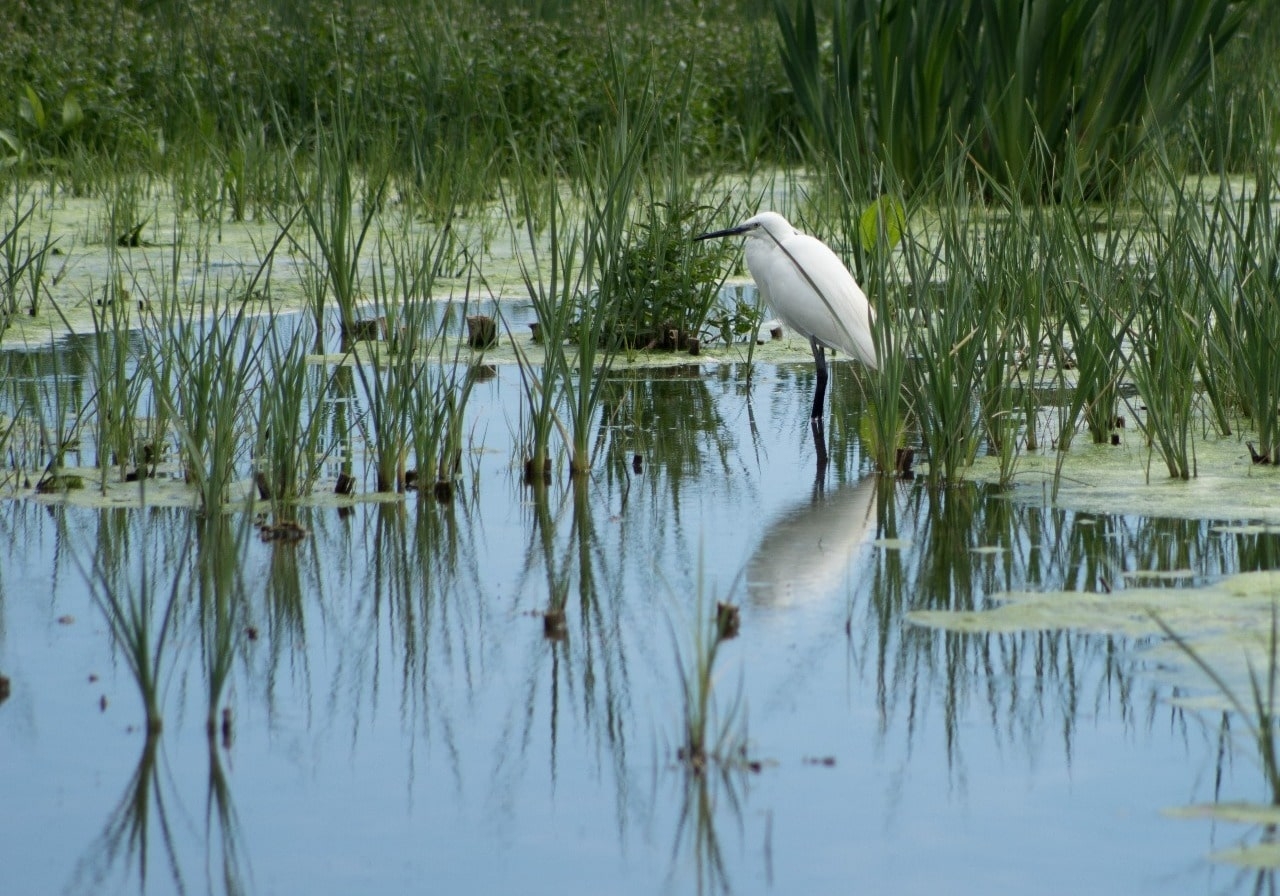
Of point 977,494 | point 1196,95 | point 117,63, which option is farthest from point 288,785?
point 117,63

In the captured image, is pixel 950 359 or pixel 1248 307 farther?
pixel 1248 307

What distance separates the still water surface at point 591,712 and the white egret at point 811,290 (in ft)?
3.82

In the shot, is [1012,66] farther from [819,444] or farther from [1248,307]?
[1248,307]

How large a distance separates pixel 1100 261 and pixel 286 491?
78.2 inches

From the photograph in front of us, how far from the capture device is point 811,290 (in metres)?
4.88

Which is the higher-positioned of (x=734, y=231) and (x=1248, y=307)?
(x=734, y=231)

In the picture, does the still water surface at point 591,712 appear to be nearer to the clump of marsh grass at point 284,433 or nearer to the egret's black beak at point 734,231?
the clump of marsh grass at point 284,433

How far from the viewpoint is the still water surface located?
6.42ft

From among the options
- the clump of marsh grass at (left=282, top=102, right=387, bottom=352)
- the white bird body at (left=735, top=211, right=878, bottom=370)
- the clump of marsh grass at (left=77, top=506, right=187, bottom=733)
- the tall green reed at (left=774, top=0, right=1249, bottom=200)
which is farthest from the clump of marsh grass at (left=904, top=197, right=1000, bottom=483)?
the tall green reed at (left=774, top=0, right=1249, bottom=200)

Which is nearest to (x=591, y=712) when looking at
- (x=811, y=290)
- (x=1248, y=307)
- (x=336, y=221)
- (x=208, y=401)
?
(x=208, y=401)

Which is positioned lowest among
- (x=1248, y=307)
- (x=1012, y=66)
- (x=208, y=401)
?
(x=208, y=401)

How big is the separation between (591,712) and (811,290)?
2675mm

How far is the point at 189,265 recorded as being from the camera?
666 centimetres

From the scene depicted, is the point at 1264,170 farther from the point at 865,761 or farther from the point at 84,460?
the point at 84,460
